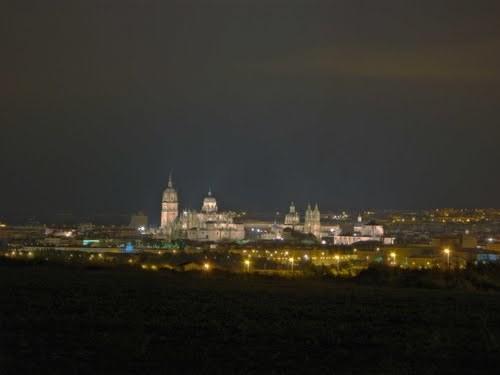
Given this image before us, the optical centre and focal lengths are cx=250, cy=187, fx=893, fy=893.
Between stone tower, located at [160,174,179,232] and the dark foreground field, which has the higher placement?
stone tower, located at [160,174,179,232]

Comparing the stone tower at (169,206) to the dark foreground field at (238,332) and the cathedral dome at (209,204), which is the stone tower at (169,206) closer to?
the cathedral dome at (209,204)

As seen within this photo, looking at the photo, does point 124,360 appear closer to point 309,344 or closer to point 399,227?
point 309,344

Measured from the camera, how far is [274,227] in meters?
179

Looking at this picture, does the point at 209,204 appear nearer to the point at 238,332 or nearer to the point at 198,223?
the point at 198,223

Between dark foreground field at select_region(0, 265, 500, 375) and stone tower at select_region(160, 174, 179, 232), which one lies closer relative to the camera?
dark foreground field at select_region(0, 265, 500, 375)

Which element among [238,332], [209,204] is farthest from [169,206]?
[238,332]

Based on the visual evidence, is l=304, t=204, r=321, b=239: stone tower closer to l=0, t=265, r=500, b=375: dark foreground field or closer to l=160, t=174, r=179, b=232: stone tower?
l=160, t=174, r=179, b=232: stone tower

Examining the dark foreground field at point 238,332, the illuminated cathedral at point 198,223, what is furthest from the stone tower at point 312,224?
the dark foreground field at point 238,332

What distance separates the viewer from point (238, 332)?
47.1 ft

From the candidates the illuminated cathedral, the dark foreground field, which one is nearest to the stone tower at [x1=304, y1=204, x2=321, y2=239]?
the illuminated cathedral

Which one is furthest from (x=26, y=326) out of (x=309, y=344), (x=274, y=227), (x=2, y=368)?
(x=274, y=227)

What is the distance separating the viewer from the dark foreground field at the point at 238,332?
37.4 ft

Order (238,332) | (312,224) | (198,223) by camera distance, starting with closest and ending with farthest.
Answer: (238,332)
(198,223)
(312,224)

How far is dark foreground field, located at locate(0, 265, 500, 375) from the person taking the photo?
11.4m
